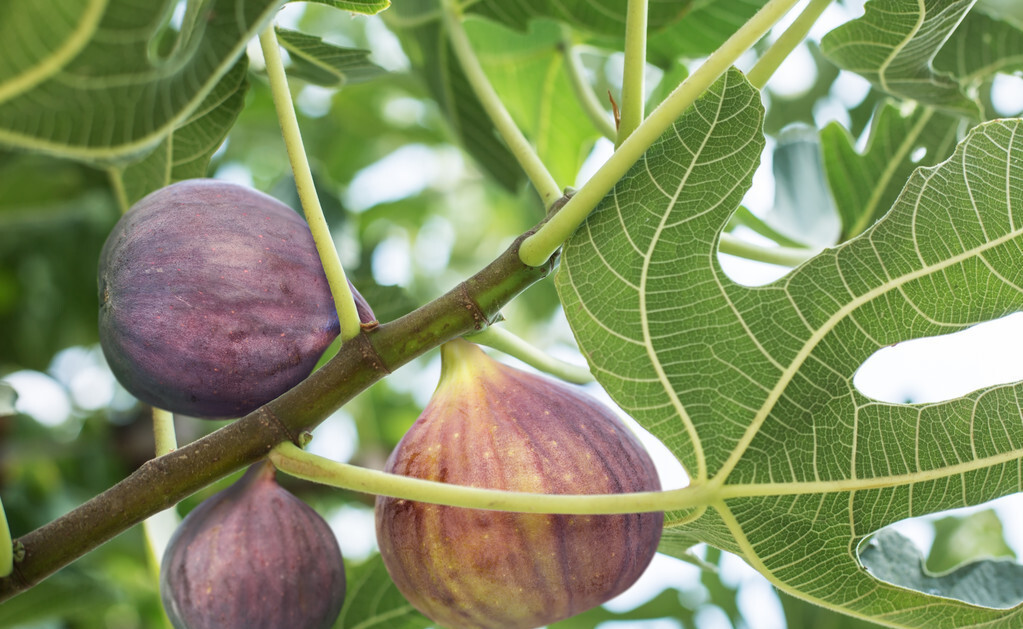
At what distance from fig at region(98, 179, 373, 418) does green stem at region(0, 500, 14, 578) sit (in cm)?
18

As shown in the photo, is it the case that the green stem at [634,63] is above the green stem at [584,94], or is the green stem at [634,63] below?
below

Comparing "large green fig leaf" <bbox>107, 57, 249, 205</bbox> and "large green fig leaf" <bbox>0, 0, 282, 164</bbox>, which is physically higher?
"large green fig leaf" <bbox>107, 57, 249, 205</bbox>

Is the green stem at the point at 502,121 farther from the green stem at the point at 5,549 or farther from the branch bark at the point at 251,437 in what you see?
the green stem at the point at 5,549

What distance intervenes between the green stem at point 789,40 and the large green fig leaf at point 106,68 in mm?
563

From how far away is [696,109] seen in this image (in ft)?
2.76

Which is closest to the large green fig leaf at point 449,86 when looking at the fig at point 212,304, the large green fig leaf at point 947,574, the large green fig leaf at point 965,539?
the fig at point 212,304

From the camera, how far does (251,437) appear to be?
90 centimetres

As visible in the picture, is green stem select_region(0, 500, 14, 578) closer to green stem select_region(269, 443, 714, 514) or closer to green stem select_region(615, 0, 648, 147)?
green stem select_region(269, 443, 714, 514)

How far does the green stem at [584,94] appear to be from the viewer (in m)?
1.47

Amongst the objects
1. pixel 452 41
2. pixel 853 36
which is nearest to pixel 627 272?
pixel 853 36

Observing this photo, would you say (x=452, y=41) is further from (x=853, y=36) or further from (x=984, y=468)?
(x=984, y=468)

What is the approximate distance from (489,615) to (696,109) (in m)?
0.54

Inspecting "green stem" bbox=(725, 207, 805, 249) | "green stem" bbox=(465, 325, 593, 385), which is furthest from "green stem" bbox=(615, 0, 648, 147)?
"green stem" bbox=(725, 207, 805, 249)

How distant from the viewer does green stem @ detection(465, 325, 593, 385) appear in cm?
106
